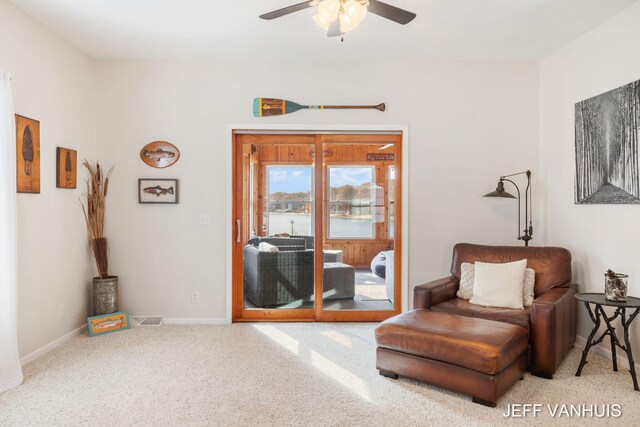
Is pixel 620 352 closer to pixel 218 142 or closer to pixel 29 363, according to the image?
pixel 218 142

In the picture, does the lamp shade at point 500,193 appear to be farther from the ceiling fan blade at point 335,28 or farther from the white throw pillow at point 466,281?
the ceiling fan blade at point 335,28

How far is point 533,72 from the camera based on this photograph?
168 inches

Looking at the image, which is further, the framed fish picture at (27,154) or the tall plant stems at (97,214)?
the tall plant stems at (97,214)

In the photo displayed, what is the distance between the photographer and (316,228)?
14.4 feet

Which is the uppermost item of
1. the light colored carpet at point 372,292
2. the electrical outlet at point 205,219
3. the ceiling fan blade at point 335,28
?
the ceiling fan blade at point 335,28

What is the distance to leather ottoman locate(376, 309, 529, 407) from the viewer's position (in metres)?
2.53

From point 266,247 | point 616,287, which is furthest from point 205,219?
point 616,287

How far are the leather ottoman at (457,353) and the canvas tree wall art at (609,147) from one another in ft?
4.44

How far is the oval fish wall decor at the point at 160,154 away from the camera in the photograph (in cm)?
426

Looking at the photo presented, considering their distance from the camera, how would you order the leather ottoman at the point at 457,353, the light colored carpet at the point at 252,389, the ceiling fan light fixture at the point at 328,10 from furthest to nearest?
the leather ottoman at the point at 457,353 → the light colored carpet at the point at 252,389 → the ceiling fan light fixture at the point at 328,10

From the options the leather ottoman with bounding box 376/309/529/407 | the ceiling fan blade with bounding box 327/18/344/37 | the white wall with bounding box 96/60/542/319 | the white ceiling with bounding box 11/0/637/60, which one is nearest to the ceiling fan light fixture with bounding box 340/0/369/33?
the ceiling fan blade with bounding box 327/18/344/37

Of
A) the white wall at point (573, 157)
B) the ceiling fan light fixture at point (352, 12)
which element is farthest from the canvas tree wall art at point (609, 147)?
the ceiling fan light fixture at point (352, 12)

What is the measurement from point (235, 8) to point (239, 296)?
2.72 m

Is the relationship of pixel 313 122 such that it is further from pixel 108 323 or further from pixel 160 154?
pixel 108 323
